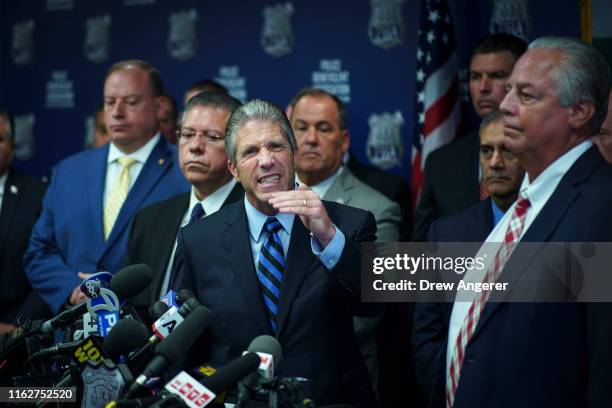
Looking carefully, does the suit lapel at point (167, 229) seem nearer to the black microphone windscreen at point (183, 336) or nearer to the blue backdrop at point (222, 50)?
the black microphone windscreen at point (183, 336)

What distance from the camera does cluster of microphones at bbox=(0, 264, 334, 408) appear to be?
2.29 metres

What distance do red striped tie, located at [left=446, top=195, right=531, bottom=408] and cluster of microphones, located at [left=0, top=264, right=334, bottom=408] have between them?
0.72 meters

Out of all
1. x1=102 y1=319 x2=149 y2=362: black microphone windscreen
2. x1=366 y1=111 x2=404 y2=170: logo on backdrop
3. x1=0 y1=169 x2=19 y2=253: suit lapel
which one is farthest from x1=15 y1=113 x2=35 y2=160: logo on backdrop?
x1=102 y1=319 x2=149 y2=362: black microphone windscreen

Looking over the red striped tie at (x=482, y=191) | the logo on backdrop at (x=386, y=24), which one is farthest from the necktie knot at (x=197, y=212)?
the logo on backdrop at (x=386, y=24)

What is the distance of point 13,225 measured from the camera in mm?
5500

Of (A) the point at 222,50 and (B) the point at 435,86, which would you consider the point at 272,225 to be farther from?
(A) the point at 222,50

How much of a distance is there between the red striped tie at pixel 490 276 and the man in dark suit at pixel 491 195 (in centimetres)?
57

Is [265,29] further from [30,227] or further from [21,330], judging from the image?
[21,330]

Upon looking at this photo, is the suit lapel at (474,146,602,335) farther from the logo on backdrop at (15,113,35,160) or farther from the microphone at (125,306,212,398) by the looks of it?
the logo on backdrop at (15,113,35,160)

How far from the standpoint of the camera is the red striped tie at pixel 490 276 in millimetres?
2979

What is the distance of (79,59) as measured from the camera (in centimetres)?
744

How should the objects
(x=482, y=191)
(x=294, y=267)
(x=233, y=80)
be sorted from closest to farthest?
1. (x=294, y=267)
2. (x=482, y=191)
3. (x=233, y=80)

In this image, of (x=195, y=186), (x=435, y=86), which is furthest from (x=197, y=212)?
(x=435, y=86)
